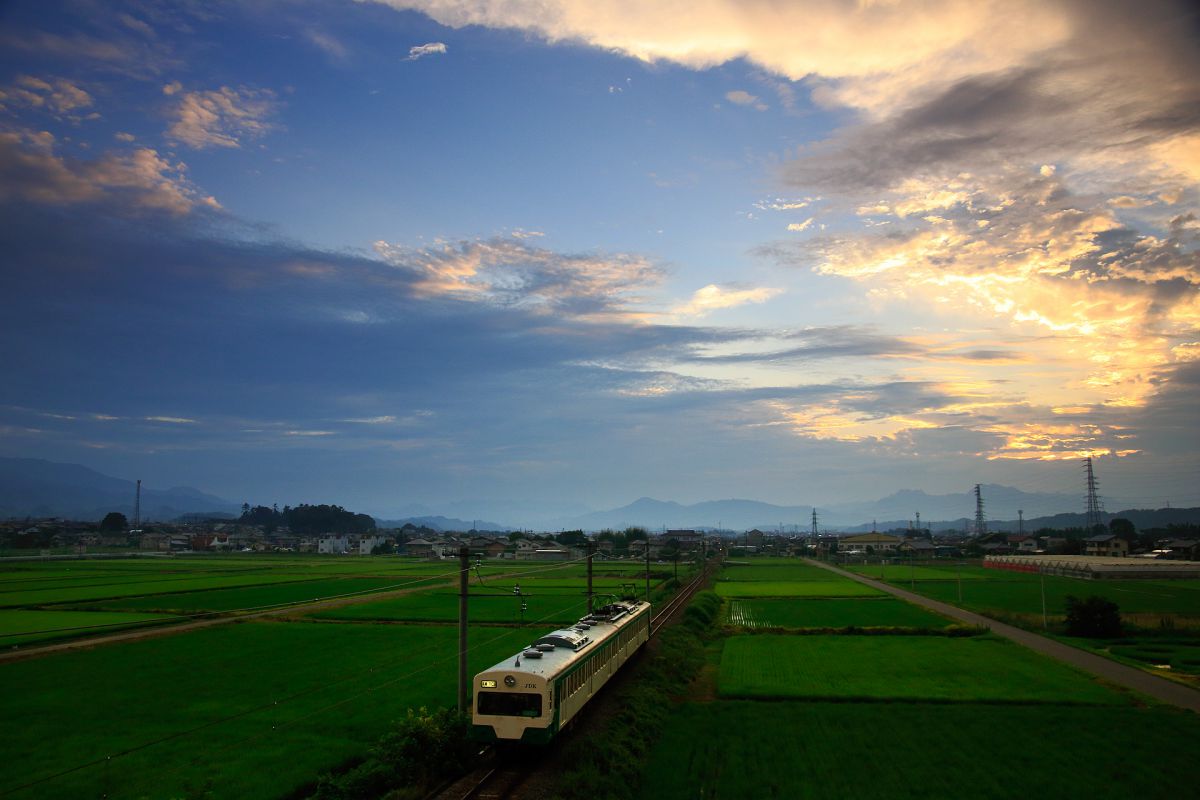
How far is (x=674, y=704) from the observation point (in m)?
27.2

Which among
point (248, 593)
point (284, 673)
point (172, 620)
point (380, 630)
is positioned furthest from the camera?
point (248, 593)

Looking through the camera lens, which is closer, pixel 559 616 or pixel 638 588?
pixel 559 616

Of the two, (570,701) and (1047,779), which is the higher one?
(570,701)

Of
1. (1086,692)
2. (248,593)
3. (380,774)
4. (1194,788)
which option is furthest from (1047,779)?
(248,593)

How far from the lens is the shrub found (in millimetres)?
43750

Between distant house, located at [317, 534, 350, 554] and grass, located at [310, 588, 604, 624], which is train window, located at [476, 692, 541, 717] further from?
distant house, located at [317, 534, 350, 554]

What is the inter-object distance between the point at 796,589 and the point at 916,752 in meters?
56.1

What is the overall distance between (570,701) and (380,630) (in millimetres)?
26468

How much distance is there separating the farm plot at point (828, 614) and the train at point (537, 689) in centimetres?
2787

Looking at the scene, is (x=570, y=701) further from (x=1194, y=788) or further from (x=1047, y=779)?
(x=1194, y=788)

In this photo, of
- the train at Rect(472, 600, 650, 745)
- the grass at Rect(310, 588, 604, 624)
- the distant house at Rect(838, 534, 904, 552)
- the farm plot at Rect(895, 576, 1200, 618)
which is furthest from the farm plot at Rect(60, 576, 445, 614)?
the distant house at Rect(838, 534, 904, 552)

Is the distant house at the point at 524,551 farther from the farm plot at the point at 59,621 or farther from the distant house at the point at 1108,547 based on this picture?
the distant house at the point at 1108,547

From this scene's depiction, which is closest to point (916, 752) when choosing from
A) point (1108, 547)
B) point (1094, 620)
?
point (1094, 620)

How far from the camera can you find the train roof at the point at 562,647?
19.8 metres
